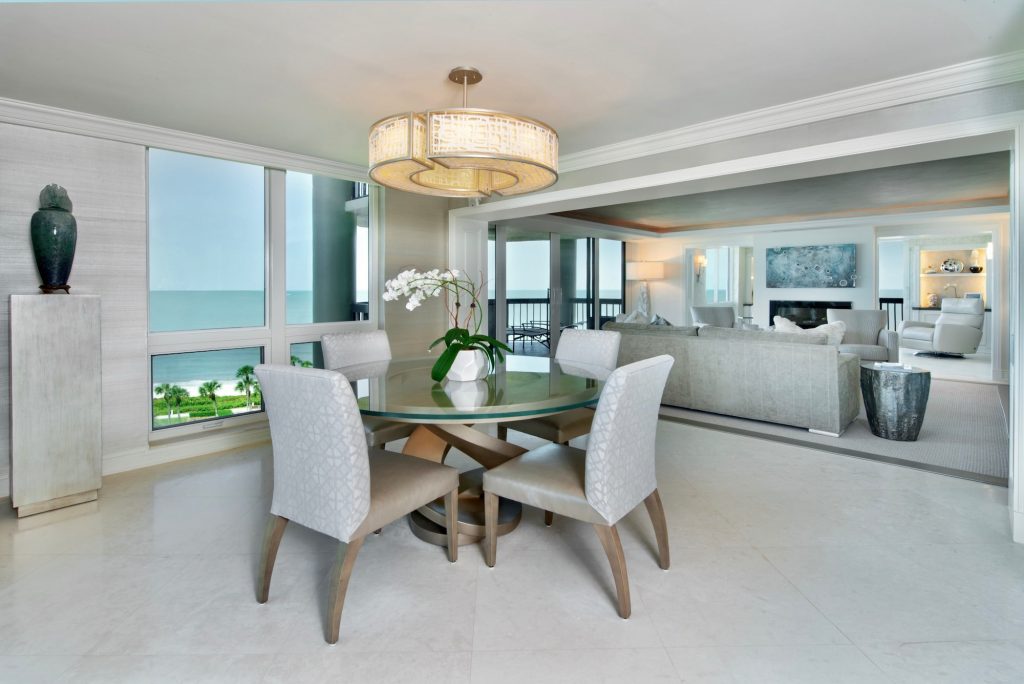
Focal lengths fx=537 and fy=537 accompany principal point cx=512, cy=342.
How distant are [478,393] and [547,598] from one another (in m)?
0.84

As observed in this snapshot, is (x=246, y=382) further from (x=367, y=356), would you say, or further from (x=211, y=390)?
(x=367, y=356)

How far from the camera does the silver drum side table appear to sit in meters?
3.77

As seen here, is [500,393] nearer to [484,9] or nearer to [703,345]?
[484,9]

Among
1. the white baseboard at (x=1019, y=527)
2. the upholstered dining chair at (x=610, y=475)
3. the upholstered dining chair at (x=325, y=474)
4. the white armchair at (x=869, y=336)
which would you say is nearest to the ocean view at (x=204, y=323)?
the upholstered dining chair at (x=325, y=474)

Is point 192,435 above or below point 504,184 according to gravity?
below

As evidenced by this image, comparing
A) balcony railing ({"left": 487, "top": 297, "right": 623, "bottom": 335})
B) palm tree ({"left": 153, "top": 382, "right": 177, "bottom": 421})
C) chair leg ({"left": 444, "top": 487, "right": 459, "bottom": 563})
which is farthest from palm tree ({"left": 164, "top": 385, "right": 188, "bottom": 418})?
balcony railing ({"left": 487, "top": 297, "right": 623, "bottom": 335})

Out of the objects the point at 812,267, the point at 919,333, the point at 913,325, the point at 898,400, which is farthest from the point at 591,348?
the point at 913,325

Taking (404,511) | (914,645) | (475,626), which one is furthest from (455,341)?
(914,645)

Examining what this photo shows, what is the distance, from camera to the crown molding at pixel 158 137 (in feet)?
9.77

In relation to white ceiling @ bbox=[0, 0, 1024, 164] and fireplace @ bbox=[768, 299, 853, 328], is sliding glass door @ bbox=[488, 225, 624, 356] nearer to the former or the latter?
fireplace @ bbox=[768, 299, 853, 328]

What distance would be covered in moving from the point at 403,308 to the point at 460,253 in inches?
33.0

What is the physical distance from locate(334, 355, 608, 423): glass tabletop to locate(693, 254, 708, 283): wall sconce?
7156mm

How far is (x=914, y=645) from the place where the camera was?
168 cm

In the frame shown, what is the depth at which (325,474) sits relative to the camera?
1.75 meters
